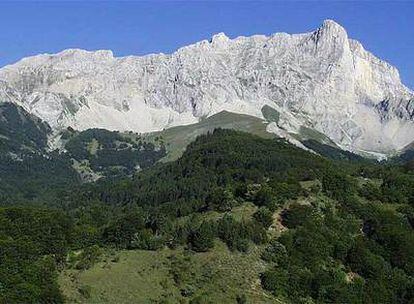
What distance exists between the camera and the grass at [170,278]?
106 meters

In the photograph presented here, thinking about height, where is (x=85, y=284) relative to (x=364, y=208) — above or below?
below

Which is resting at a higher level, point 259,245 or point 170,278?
point 259,245

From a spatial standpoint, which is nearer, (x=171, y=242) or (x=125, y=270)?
(x=125, y=270)

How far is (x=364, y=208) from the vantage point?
143625 mm

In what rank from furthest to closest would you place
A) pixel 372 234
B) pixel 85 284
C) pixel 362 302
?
pixel 372 234
pixel 362 302
pixel 85 284

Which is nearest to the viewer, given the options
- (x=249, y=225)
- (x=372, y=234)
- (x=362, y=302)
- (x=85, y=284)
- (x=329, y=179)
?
(x=85, y=284)

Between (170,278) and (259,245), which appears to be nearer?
(170,278)

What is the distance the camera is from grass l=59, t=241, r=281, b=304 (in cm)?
10569

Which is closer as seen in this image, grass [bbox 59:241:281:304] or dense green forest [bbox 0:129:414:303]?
grass [bbox 59:241:281:304]

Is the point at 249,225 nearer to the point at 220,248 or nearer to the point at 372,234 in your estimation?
the point at 220,248

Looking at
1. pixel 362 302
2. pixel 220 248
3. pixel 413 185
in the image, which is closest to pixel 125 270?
pixel 220 248

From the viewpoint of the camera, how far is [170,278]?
111 meters

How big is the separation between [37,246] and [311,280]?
4599cm

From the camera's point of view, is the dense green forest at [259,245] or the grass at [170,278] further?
the dense green forest at [259,245]
